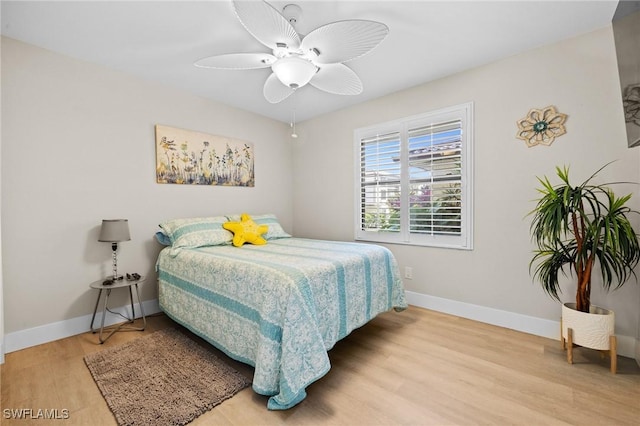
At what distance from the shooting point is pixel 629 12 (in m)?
1.64

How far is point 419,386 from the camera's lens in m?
1.74

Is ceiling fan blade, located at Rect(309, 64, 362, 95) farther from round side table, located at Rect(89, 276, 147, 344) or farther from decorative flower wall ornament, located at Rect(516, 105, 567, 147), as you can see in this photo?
round side table, located at Rect(89, 276, 147, 344)

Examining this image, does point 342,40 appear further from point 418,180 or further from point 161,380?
point 161,380

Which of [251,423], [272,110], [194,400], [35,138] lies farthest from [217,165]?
[251,423]

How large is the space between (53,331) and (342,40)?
3272 mm

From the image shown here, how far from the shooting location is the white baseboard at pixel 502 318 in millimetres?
2055

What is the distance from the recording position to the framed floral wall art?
3.05 m

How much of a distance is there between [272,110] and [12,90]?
2463 millimetres

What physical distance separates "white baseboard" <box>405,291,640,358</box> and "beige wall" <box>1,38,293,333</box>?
2.92m

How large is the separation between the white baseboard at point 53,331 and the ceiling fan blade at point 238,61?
8.15 ft

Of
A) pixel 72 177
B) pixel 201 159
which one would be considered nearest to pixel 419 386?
pixel 201 159

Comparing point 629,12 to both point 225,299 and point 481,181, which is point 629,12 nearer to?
point 481,181

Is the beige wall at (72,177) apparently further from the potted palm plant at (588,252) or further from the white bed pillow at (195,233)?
the potted palm plant at (588,252)

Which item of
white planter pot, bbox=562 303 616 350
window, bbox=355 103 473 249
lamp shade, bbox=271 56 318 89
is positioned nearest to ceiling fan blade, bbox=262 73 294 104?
lamp shade, bbox=271 56 318 89
